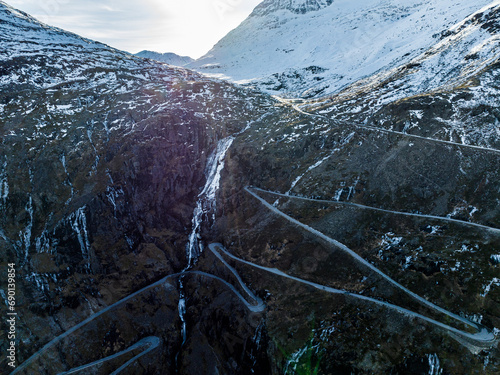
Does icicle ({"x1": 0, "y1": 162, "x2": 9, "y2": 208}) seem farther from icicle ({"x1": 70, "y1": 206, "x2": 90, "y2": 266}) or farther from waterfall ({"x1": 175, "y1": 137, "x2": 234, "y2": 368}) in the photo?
waterfall ({"x1": 175, "y1": 137, "x2": 234, "y2": 368})

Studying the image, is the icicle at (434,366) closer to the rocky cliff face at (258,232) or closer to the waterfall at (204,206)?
the rocky cliff face at (258,232)

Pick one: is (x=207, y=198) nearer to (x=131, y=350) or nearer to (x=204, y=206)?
(x=204, y=206)

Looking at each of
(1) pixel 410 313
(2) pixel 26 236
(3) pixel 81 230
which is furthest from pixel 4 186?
(1) pixel 410 313

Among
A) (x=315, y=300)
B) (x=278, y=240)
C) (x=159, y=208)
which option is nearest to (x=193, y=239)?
(x=159, y=208)

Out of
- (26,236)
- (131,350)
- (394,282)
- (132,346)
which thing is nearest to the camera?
(394,282)

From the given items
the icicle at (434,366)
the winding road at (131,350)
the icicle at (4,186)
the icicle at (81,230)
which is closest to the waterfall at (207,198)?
the winding road at (131,350)

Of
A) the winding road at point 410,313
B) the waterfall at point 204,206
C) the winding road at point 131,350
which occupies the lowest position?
the winding road at point 131,350

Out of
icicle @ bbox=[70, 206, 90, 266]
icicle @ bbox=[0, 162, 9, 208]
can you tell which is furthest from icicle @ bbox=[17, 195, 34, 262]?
icicle @ bbox=[70, 206, 90, 266]

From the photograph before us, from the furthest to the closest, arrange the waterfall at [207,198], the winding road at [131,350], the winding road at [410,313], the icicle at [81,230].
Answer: the waterfall at [207,198] < the icicle at [81,230] < the winding road at [131,350] < the winding road at [410,313]
